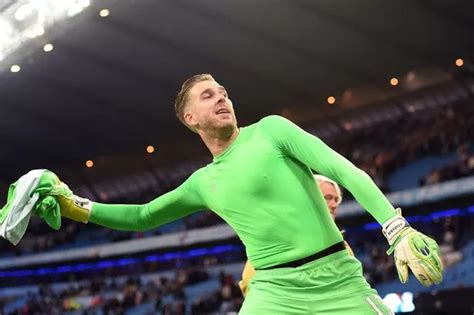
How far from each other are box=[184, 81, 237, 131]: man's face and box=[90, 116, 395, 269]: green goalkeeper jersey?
0.10 meters

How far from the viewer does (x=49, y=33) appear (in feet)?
55.1

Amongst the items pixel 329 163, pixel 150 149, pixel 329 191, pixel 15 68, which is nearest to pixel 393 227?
pixel 329 163

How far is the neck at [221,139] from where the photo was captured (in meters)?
3.61

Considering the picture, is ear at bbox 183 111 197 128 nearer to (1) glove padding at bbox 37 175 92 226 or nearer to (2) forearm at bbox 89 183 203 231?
(2) forearm at bbox 89 183 203 231

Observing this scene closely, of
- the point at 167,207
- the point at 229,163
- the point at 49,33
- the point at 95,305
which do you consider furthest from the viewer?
the point at 95,305

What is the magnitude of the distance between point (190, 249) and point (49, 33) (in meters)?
12.6

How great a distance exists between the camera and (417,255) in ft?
8.86

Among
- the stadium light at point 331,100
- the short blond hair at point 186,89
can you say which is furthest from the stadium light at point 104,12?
the short blond hair at point 186,89

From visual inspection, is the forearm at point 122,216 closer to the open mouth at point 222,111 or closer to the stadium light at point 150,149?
the open mouth at point 222,111

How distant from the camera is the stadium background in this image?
1953 cm

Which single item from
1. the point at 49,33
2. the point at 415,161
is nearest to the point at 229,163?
the point at 49,33

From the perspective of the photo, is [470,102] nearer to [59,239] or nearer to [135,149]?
[135,149]

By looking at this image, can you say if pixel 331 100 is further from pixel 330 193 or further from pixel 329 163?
pixel 329 163

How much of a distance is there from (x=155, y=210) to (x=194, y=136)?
2714 cm
